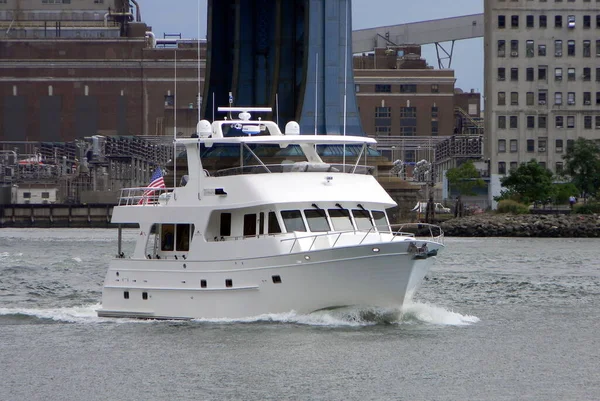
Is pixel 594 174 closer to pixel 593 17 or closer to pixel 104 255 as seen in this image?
pixel 593 17

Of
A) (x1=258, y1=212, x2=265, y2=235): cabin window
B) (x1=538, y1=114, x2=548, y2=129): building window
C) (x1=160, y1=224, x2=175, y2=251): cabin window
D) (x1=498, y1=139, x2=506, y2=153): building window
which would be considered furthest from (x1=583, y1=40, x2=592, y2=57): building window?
(x1=258, y1=212, x2=265, y2=235): cabin window

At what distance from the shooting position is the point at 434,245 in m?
34.8

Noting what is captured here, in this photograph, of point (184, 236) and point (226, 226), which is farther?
point (184, 236)

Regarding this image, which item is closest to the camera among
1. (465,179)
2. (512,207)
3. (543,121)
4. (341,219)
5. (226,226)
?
(341,219)

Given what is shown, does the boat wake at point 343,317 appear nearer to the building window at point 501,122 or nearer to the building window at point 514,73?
the building window at point 501,122

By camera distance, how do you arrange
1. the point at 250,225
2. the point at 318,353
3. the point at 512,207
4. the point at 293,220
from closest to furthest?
the point at 318,353 → the point at 293,220 → the point at 250,225 → the point at 512,207

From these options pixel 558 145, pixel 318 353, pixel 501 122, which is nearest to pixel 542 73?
pixel 501 122

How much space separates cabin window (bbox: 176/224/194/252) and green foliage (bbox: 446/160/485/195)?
101 m

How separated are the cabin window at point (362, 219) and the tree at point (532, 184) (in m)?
88.7

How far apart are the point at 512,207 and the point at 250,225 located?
83942 mm

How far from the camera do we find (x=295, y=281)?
1337 inches

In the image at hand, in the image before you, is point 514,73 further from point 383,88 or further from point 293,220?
point 293,220

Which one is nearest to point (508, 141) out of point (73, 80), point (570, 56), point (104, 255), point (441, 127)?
point (570, 56)

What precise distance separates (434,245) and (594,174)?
93.0 meters
